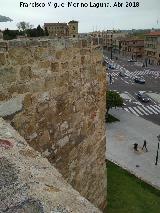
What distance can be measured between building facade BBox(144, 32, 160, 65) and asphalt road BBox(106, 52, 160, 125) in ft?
12.3

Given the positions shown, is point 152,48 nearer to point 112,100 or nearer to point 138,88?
point 138,88

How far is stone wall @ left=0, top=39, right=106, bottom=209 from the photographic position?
20.9 feet

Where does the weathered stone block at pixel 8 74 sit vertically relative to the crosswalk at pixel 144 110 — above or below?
above

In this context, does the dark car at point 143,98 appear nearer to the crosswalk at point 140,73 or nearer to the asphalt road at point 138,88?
the asphalt road at point 138,88

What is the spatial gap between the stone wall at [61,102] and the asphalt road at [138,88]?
3065 cm

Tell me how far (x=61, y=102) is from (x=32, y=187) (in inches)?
171

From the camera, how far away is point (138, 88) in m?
61.3

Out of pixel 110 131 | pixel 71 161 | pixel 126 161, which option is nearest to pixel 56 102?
pixel 71 161

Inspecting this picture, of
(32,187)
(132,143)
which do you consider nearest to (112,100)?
(132,143)

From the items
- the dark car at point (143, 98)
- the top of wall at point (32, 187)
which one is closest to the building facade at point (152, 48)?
the dark car at point (143, 98)

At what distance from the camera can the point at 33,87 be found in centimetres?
678

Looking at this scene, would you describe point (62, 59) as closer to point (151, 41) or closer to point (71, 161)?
point (71, 161)

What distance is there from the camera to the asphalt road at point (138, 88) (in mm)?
44500

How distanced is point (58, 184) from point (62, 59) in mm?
4176
